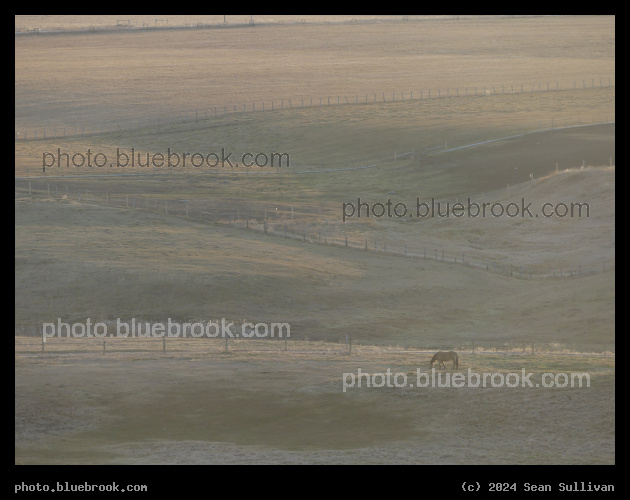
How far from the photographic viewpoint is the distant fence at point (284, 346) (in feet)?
111

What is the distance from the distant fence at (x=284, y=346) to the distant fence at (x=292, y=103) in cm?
5670

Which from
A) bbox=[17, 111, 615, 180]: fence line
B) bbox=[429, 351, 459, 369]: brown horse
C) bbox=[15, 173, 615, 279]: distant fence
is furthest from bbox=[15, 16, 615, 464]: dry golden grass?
bbox=[429, 351, 459, 369]: brown horse

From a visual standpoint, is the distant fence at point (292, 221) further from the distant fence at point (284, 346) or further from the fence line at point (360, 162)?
the distant fence at point (284, 346)

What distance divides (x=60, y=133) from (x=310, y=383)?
68.9 m

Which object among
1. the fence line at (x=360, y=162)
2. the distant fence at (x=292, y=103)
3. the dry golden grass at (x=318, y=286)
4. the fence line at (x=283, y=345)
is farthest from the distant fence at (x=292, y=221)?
the distant fence at (x=292, y=103)

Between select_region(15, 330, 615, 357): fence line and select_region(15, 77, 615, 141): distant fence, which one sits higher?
select_region(15, 77, 615, 141): distant fence

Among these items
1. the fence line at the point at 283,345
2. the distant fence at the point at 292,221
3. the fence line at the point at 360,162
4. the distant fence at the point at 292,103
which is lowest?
the fence line at the point at 283,345

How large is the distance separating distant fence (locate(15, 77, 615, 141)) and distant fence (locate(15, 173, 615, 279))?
24678mm

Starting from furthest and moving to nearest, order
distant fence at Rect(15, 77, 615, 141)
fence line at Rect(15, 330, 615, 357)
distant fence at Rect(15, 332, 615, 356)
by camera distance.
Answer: distant fence at Rect(15, 77, 615, 141)
fence line at Rect(15, 330, 615, 357)
distant fence at Rect(15, 332, 615, 356)

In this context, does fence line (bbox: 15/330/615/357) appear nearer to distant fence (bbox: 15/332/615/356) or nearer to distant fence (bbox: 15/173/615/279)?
distant fence (bbox: 15/332/615/356)

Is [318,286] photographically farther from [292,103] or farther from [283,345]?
[292,103]

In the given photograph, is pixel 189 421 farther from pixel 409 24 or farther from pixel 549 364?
pixel 409 24

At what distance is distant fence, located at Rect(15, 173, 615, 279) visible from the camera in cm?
5191

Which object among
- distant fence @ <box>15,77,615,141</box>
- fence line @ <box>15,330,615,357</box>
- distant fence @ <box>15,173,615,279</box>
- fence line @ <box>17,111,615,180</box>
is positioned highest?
distant fence @ <box>15,77,615,141</box>
